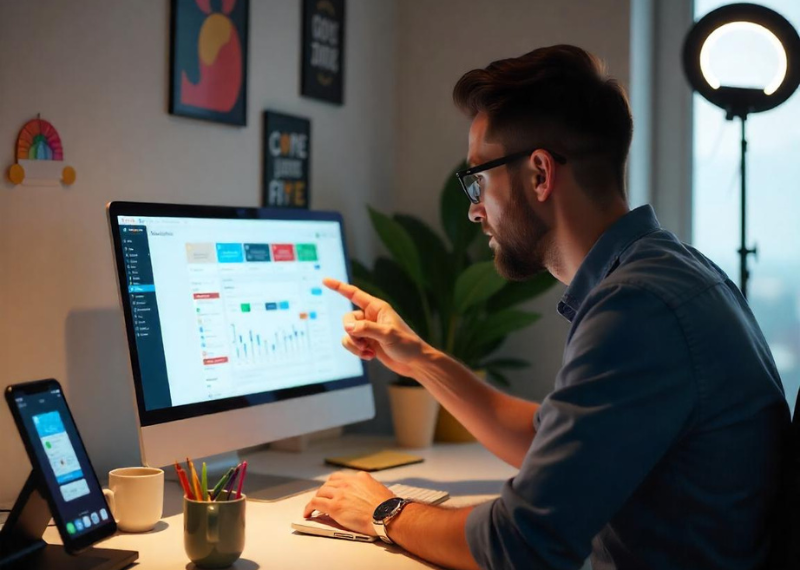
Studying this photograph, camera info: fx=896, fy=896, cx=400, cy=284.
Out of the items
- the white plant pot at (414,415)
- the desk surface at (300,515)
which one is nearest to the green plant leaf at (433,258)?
the white plant pot at (414,415)

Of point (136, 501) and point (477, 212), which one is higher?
point (477, 212)

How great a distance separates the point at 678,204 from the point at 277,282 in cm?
123

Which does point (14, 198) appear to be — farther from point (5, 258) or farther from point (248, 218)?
point (248, 218)

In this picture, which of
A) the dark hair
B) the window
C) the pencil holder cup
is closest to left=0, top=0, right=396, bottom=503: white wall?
the pencil holder cup

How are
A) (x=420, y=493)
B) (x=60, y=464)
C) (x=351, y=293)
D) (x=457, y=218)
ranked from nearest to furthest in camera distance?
1. (x=60, y=464)
2. (x=420, y=493)
3. (x=351, y=293)
4. (x=457, y=218)

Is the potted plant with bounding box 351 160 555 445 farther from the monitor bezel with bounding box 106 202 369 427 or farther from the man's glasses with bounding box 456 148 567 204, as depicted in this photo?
the man's glasses with bounding box 456 148 567 204

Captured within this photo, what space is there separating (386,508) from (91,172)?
82cm

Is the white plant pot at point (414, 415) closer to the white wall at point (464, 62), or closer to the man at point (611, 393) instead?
the white wall at point (464, 62)

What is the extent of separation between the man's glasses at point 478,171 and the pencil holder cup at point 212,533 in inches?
24.4

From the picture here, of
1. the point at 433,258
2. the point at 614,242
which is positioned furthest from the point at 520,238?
the point at 433,258

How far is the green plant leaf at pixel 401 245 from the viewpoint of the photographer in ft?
7.20

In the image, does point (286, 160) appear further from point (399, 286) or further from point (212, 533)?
point (212, 533)

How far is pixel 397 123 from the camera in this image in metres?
2.58

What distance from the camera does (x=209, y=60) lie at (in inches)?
73.8
